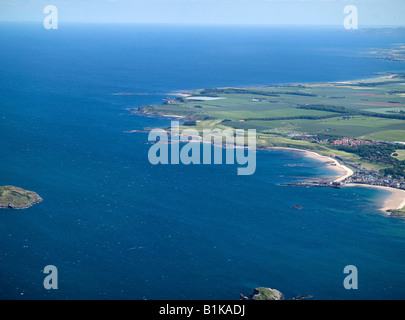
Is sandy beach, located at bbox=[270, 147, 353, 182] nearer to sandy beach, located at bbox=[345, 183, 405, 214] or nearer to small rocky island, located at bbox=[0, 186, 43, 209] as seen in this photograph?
sandy beach, located at bbox=[345, 183, 405, 214]

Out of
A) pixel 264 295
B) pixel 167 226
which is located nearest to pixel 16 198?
pixel 167 226

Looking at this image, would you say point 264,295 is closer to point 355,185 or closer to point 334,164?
point 355,185

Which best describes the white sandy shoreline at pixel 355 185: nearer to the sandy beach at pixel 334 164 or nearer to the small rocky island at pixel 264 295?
the sandy beach at pixel 334 164

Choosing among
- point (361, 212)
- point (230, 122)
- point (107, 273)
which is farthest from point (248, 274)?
point (230, 122)

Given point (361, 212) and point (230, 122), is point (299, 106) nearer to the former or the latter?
point (230, 122)

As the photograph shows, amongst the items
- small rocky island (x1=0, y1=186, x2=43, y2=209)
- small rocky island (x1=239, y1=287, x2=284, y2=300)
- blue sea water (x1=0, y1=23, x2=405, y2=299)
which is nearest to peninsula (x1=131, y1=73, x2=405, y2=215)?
blue sea water (x1=0, y1=23, x2=405, y2=299)

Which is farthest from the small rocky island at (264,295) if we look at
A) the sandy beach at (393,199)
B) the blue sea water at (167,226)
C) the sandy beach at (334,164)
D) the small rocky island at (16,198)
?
the sandy beach at (334,164)
